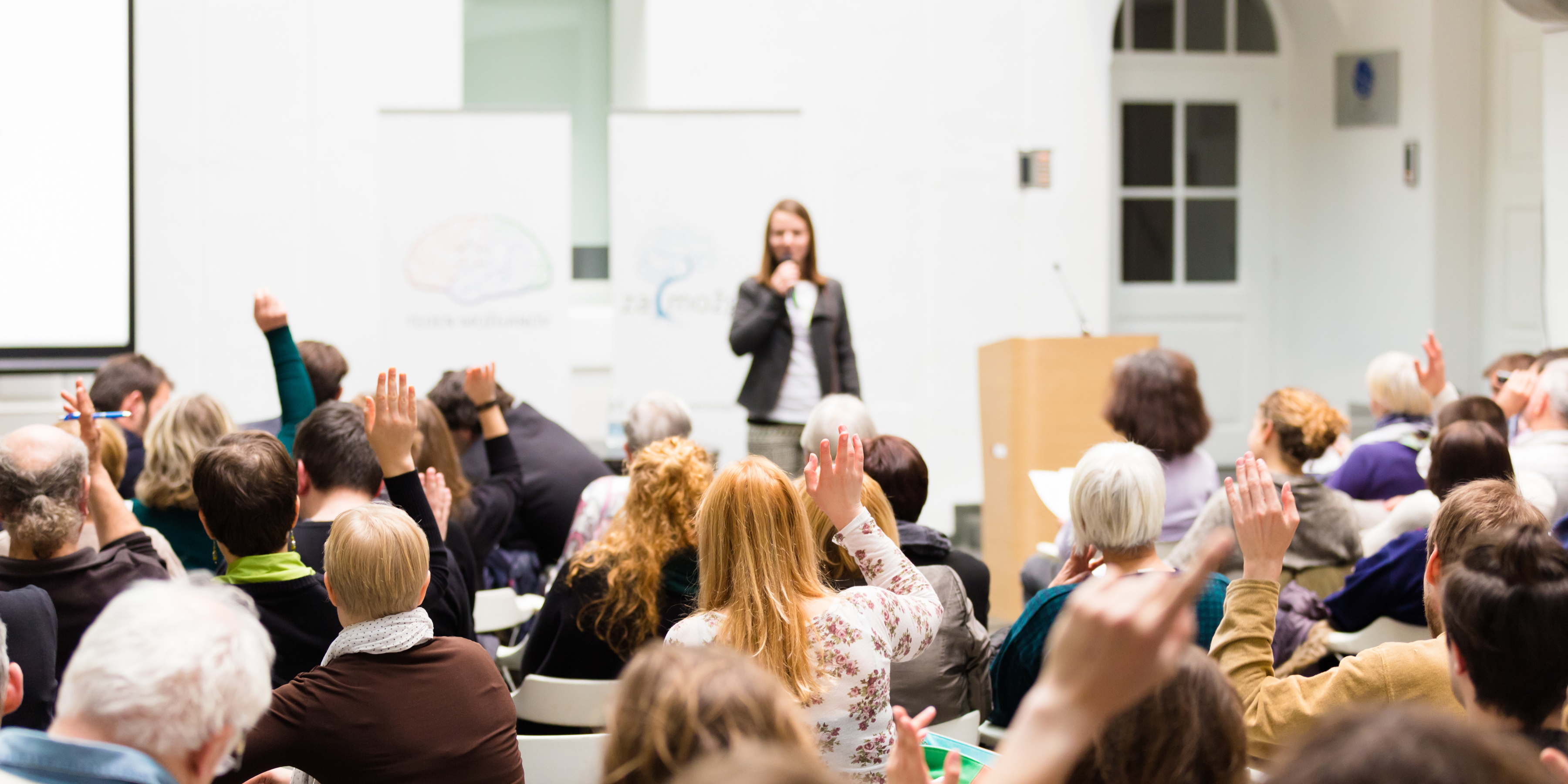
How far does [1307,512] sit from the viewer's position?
3.12 metres

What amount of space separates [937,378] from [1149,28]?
2.31 metres

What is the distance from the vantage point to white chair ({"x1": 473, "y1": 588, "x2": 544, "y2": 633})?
10.8 feet

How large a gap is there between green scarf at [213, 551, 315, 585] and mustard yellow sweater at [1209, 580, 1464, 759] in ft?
5.28

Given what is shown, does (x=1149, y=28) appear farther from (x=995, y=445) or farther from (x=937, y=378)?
(x=995, y=445)

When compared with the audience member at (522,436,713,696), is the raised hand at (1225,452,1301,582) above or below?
above

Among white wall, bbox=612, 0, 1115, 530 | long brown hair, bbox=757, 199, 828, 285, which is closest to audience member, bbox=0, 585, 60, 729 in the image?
long brown hair, bbox=757, 199, 828, 285

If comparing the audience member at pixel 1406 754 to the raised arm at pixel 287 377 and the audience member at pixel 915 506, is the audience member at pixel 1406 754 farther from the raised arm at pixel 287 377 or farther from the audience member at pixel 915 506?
the raised arm at pixel 287 377

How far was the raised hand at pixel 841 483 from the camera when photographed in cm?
202

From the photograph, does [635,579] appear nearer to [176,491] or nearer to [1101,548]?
[1101,548]

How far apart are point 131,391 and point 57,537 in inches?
69.3

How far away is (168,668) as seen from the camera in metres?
1.27

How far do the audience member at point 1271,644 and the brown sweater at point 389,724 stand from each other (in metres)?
1.09

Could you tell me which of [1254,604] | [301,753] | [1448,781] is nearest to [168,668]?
[301,753]

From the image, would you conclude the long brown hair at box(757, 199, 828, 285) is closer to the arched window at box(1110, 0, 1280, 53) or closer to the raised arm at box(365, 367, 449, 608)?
the raised arm at box(365, 367, 449, 608)
